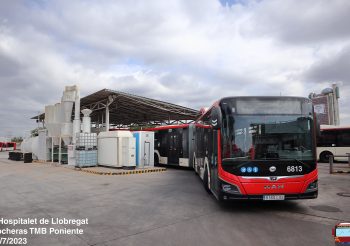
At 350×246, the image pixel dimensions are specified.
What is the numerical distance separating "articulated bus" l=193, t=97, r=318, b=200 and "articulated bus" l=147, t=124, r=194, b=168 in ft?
34.0

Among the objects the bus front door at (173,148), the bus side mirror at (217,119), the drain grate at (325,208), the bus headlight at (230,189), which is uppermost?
the bus side mirror at (217,119)

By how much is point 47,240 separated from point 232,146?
438 cm

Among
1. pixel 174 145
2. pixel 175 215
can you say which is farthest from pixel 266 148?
pixel 174 145

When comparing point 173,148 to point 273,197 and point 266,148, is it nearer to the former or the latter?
point 266,148

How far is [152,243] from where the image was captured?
5246mm

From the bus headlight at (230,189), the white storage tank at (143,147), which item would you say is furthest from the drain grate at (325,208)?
the white storage tank at (143,147)

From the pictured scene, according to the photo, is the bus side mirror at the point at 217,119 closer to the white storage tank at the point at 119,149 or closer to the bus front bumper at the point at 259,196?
the bus front bumper at the point at 259,196

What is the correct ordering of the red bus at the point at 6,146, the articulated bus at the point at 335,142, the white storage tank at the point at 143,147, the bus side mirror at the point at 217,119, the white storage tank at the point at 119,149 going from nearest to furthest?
the bus side mirror at the point at 217,119 < the white storage tank at the point at 119,149 < the white storage tank at the point at 143,147 < the articulated bus at the point at 335,142 < the red bus at the point at 6,146

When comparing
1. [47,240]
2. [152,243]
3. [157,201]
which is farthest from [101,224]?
[157,201]

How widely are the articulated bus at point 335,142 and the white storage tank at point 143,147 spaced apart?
11.7m

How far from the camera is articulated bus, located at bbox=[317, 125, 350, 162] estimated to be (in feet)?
71.0

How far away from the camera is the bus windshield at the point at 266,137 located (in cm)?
720

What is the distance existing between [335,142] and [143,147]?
13954mm

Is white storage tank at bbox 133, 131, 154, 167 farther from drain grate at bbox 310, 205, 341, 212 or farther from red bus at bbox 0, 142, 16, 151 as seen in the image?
red bus at bbox 0, 142, 16, 151
